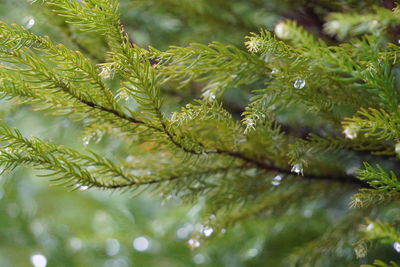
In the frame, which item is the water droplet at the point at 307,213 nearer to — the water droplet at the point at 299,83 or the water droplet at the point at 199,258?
the water droplet at the point at 199,258

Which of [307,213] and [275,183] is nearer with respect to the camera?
[275,183]

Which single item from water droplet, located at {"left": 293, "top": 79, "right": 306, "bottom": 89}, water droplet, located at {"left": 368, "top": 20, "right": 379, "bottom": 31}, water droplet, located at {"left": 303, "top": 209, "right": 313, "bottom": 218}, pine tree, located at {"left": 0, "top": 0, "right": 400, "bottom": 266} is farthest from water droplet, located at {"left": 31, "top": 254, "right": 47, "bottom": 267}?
water droplet, located at {"left": 368, "top": 20, "right": 379, "bottom": 31}

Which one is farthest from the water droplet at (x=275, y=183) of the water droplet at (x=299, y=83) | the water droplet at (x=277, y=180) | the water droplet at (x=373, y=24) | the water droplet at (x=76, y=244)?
the water droplet at (x=76, y=244)

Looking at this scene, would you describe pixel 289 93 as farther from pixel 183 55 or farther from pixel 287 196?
pixel 287 196

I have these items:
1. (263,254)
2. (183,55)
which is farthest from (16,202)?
(183,55)

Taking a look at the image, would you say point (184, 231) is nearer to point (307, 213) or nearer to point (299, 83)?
point (307, 213)

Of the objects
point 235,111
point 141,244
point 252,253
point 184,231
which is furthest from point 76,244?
point 235,111

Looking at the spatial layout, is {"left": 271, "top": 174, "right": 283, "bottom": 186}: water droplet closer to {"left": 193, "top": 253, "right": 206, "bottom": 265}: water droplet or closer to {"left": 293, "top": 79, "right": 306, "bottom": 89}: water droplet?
{"left": 293, "top": 79, "right": 306, "bottom": 89}: water droplet

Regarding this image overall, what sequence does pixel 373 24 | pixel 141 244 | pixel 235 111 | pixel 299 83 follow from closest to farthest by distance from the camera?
pixel 373 24
pixel 299 83
pixel 235 111
pixel 141 244
